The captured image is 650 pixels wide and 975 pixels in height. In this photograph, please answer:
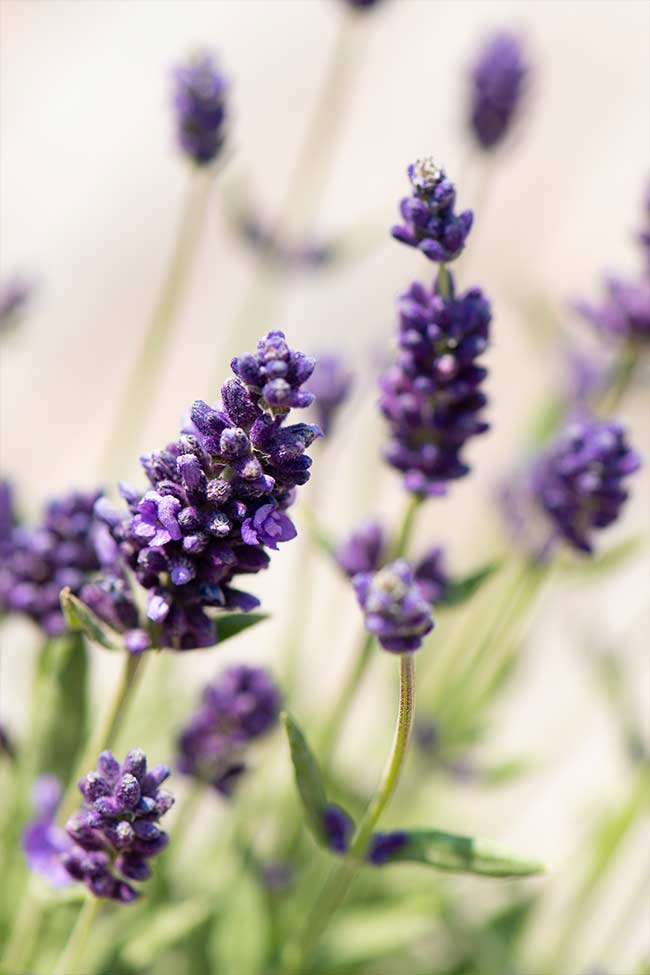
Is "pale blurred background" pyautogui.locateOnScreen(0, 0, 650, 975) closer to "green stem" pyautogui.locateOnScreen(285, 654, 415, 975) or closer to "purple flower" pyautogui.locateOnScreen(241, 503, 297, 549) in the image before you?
"green stem" pyautogui.locateOnScreen(285, 654, 415, 975)

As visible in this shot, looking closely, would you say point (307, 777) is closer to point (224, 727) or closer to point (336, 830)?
point (336, 830)

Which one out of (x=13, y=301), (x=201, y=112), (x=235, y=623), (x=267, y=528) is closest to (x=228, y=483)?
(x=267, y=528)

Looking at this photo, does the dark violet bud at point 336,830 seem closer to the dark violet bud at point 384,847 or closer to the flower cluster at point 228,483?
the dark violet bud at point 384,847

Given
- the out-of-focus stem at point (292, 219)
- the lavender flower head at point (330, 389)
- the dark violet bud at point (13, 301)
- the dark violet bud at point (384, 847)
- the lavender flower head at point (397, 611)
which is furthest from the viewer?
the out-of-focus stem at point (292, 219)

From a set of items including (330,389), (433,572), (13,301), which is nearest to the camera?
(433,572)

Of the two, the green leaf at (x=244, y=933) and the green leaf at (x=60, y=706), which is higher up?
the green leaf at (x=60, y=706)

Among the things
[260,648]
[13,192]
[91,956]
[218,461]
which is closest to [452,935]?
[91,956]

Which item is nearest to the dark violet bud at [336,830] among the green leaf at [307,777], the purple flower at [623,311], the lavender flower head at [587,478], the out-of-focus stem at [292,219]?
the green leaf at [307,777]

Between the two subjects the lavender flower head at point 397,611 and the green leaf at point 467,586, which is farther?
the green leaf at point 467,586
